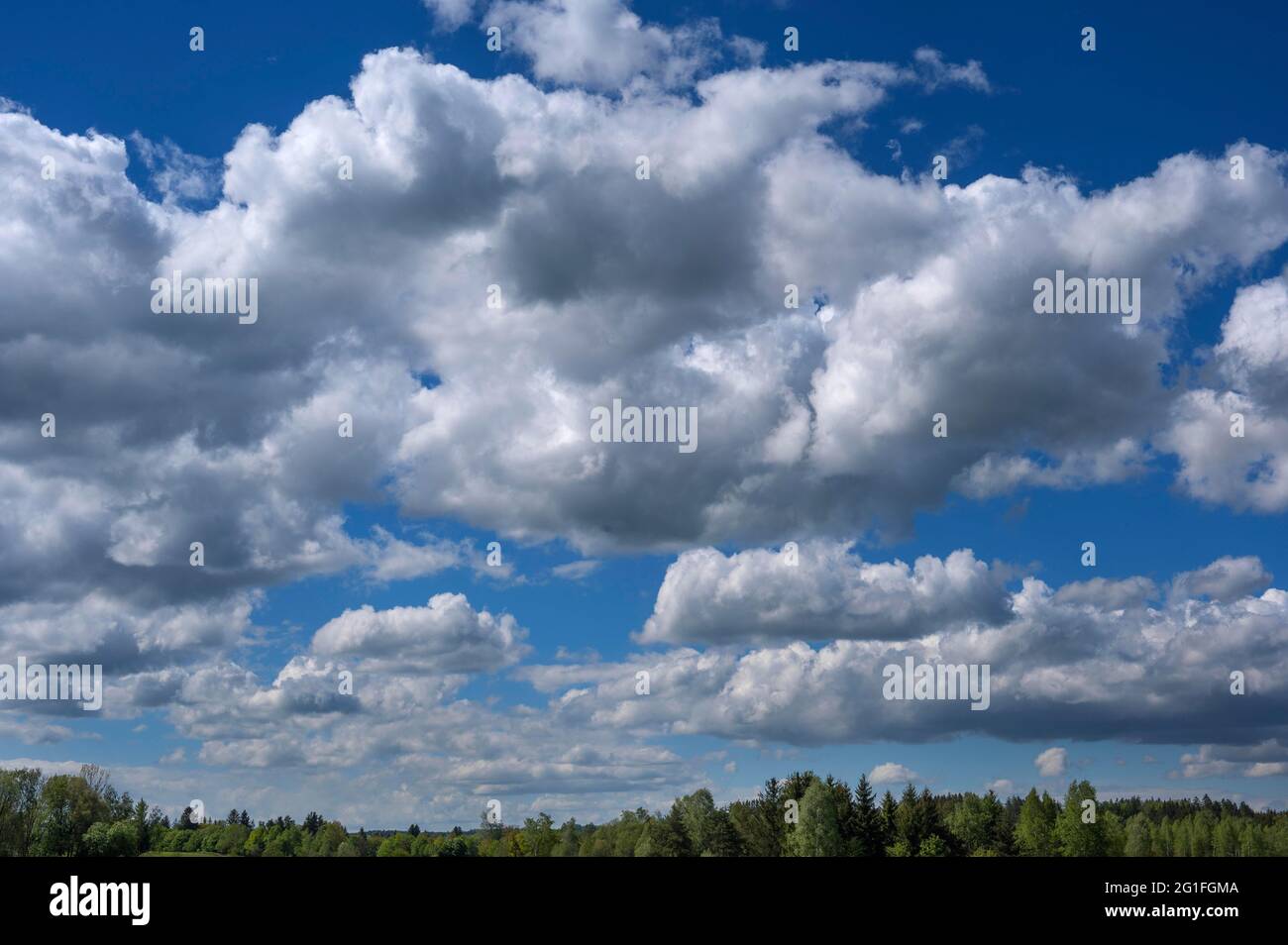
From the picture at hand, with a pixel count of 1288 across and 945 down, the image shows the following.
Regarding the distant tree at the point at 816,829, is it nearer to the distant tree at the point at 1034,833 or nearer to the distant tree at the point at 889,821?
the distant tree at the point at 889,821

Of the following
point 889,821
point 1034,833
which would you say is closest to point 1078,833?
point 1034,833

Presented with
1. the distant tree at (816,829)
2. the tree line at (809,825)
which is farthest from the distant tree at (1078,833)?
the distant tree at (816,829)

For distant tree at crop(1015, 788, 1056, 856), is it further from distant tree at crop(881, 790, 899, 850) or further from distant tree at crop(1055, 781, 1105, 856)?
distant tree at crop(881, 790, 899, 850)

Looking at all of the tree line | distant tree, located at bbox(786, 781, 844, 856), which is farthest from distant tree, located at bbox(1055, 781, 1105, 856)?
distant tree, located at bbox(786, 781, 844, 856)

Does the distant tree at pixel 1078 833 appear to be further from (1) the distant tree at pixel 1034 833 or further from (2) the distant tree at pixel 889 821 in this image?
(2) the distant tree at pixel 889 821

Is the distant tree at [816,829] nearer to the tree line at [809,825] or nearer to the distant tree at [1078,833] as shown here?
the tree line at [809,825]

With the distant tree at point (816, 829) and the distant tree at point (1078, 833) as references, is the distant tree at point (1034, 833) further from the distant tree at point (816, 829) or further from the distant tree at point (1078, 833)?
the distant tree at point (816, 829)

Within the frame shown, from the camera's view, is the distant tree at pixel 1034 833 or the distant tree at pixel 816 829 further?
the distant tree at pixel 1034 833

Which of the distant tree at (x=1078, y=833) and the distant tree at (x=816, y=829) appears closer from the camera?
the distant tree at (x=816, y=829)
